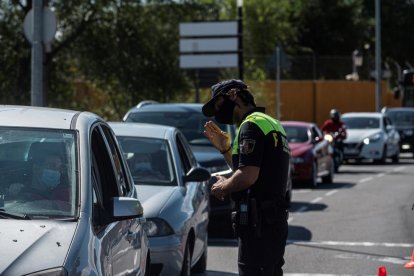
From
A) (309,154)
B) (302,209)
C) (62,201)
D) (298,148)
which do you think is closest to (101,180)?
(62,201)

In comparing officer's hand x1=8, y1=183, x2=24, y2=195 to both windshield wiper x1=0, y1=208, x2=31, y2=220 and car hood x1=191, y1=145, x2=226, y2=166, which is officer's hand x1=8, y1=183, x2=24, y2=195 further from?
car hood x1=191, y1=145, x2=226, y2=166

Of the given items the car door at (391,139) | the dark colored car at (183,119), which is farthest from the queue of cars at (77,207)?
the car door at (391,139)

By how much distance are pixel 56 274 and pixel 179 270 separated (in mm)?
4251

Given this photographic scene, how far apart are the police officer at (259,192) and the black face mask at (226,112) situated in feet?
0.42

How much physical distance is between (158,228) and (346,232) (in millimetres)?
6370

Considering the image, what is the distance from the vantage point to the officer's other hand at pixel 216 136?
7312 mm

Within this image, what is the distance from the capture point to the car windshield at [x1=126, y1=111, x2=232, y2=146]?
1522 cm

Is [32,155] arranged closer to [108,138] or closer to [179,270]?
[108,138]

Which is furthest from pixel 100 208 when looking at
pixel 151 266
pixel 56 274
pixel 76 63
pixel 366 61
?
pixel 366 61

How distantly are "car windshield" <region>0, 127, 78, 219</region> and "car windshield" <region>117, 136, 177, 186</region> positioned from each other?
4.31 metres

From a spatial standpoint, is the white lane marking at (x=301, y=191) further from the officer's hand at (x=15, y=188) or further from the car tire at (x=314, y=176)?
the officer's hand at (x=15, y=188)

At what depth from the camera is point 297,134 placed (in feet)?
81.3

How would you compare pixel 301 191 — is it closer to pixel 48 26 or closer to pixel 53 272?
pixel 48 26

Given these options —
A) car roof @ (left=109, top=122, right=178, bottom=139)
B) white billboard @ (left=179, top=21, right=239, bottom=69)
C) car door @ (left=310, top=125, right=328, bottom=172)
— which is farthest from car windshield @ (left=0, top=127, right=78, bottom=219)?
white billboard @ (left=179, top=21, right=239, bottom=69)
